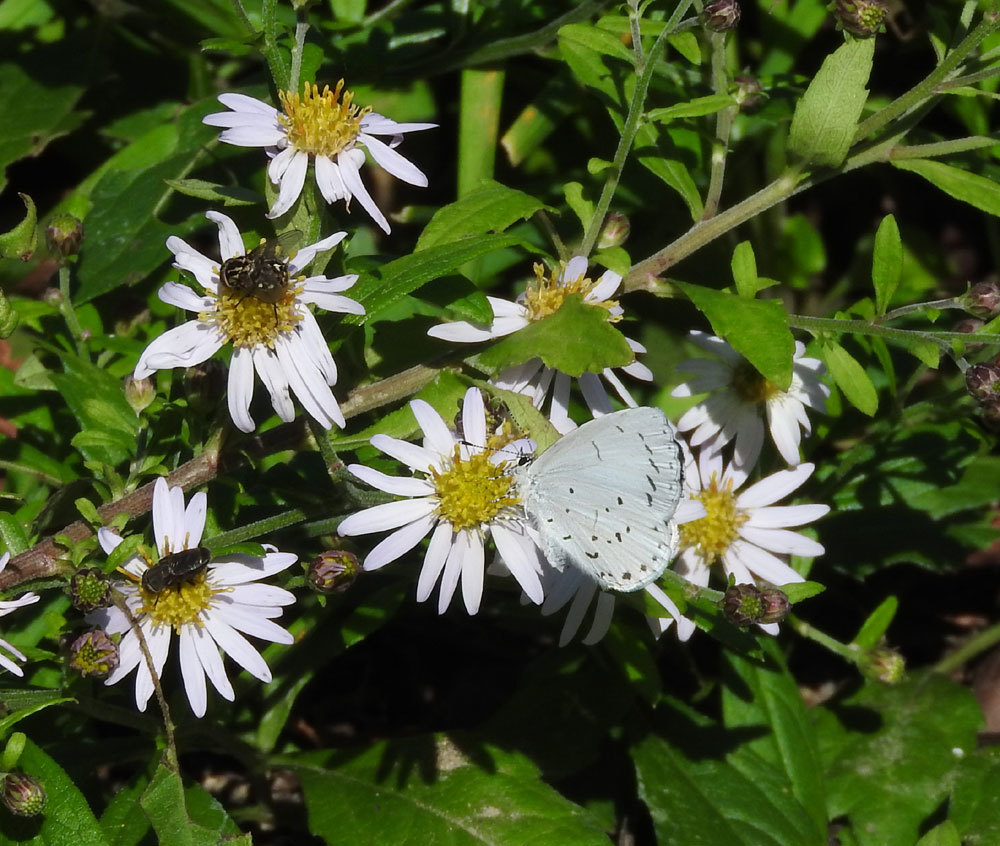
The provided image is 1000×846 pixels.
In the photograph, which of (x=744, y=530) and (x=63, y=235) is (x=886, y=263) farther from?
(x=63, y=235)

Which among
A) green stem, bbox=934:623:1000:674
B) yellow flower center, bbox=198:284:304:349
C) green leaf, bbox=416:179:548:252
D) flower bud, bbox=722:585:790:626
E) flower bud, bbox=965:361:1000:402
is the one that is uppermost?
green leaf, bbox=416:179:548:252

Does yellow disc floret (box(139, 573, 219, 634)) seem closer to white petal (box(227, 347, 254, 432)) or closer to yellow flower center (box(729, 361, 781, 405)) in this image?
white petal (box(227, 347, 254, 432))

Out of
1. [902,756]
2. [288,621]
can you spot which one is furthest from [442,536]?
[902,756]

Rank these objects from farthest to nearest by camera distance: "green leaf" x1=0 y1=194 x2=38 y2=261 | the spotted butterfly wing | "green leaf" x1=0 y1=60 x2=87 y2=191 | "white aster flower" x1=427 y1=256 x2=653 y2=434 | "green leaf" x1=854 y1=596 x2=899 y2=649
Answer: "green leaf" x1=0 y1=60 x2=87 y2=191, "green leaf" x1=854 y1=596 x2=899 y2=649, "white aster flower" x1=427 y1=256 x2=653 y2=434, "green leaf" x1=0 y1=194 x2=38 y2=261, the spotted butterfly wing

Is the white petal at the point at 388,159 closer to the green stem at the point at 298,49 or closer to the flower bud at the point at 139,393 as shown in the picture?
the green stem at the point at 298,49

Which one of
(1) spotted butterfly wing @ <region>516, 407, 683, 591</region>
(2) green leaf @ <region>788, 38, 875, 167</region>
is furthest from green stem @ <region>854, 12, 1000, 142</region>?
(1) spotted butterfly wing @ <region>516, 407, 683, 591</region>

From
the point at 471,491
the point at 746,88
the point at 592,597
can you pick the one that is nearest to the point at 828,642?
the point at 592,597

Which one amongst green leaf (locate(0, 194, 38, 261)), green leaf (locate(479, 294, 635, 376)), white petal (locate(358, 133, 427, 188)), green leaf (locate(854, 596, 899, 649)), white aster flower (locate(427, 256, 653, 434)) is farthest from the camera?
green leaf (locate(854, 596, 899, 649))

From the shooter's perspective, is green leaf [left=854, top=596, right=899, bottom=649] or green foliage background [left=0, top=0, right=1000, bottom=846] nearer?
green foliage background [left=0, top=0, right=1000, bottom=846]
